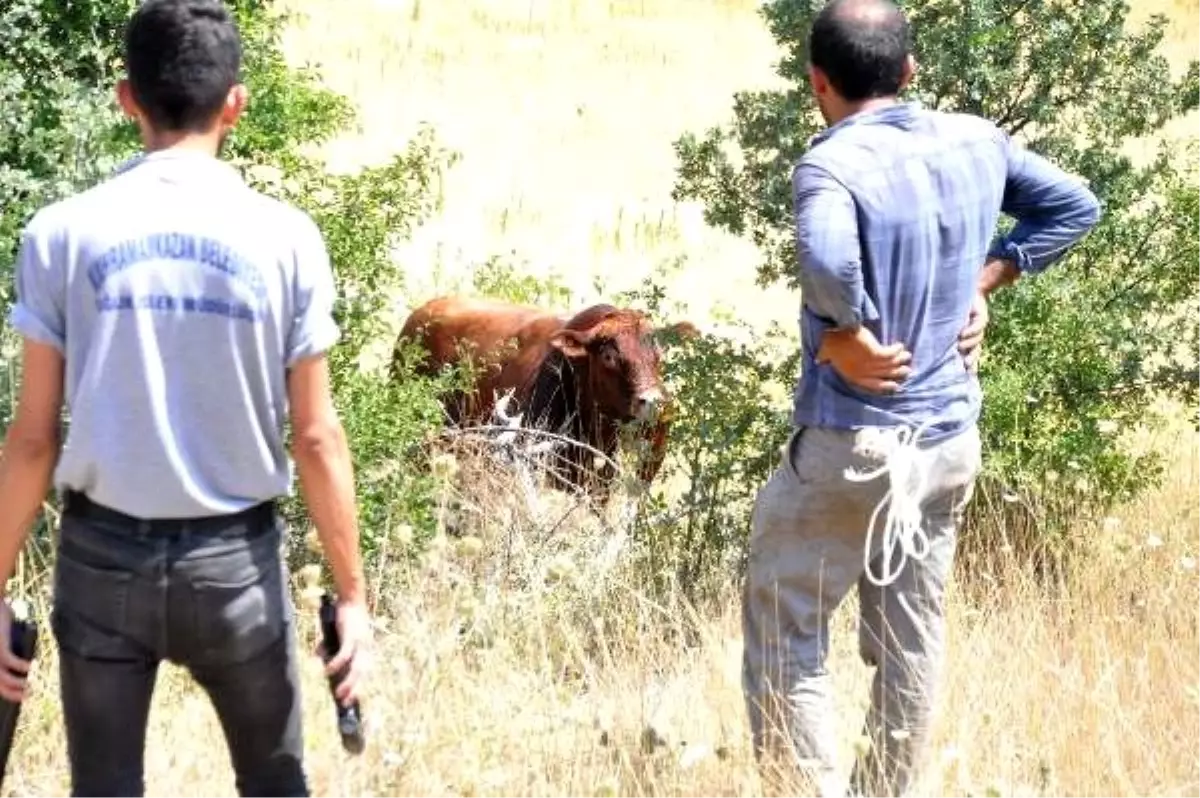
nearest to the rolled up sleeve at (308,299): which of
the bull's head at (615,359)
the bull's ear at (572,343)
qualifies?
the bull's head at (615,359)

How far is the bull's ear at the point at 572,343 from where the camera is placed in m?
10.9

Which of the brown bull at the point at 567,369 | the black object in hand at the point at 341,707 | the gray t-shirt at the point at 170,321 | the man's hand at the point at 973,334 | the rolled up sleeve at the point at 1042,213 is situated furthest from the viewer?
the brown bull at the point at 567,369

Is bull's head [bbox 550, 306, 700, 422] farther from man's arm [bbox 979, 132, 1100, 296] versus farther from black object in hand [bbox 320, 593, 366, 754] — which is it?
black object in hand [bbox 320, 593, 366, 754]

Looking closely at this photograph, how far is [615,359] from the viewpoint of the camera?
35.8ft

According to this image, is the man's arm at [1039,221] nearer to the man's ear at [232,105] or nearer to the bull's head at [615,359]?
the man's ear at [232,105]

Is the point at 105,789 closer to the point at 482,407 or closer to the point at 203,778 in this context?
the point at 203,778

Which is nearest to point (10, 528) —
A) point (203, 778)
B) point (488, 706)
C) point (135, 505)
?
point (135, 505)

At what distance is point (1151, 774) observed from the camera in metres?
5.16

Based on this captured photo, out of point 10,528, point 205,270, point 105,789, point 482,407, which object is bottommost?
point 482,407

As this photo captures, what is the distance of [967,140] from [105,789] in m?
2.73

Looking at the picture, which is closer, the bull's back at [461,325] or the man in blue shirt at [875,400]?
the man in blue shirt at [875,400]

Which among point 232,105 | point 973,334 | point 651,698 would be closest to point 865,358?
point 973,334

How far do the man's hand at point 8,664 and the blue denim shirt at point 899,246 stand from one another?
2.09 meters

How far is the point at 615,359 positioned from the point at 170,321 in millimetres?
7224
